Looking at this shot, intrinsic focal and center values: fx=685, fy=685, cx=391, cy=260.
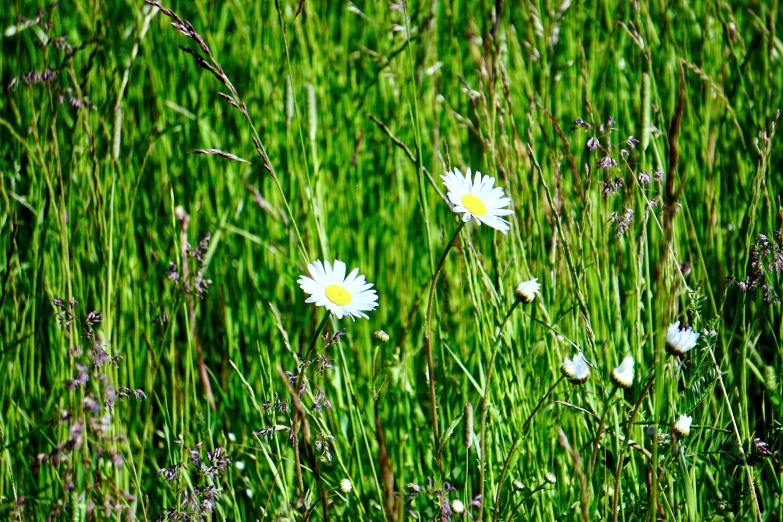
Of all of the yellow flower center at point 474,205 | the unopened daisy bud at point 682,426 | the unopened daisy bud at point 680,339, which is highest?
the yellow flower center at point 474,205

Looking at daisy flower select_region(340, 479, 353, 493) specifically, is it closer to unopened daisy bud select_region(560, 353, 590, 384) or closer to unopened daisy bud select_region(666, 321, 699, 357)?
unopened daisy bud select_region(560, 353, 590, 384)

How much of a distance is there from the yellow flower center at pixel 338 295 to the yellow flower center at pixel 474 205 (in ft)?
0.74

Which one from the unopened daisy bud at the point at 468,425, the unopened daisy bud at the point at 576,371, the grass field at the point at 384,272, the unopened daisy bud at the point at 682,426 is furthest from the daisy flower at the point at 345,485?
the unopened daisy bud at the point at 682,426

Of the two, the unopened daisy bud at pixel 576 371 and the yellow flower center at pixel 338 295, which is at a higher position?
the yellow flower center at pixel 338 295

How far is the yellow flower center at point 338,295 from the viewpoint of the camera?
1.01m

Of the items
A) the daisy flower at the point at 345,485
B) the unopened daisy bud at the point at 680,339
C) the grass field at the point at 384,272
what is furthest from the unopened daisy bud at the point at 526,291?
the daisy flower at the point at 345,485

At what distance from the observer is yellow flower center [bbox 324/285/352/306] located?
1.01 metres

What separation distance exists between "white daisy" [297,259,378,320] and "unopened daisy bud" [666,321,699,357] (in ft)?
1.34

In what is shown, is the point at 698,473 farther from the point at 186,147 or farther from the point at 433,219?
the point at 186,147

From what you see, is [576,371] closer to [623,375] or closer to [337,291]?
[623,375]

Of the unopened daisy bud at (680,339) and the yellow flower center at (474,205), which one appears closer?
the unopened daisy bud at (680,339)

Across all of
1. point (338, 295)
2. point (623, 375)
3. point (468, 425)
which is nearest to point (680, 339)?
point (623, 375)

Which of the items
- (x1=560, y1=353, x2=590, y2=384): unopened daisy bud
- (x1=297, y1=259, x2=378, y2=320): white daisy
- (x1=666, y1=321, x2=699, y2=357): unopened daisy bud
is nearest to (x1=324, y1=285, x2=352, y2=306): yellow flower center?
(x1=297, y1=259, x2=378, y2=320): white daisy

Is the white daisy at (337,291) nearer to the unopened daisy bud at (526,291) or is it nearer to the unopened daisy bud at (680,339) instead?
the unopened daisy bud at (526,291)
